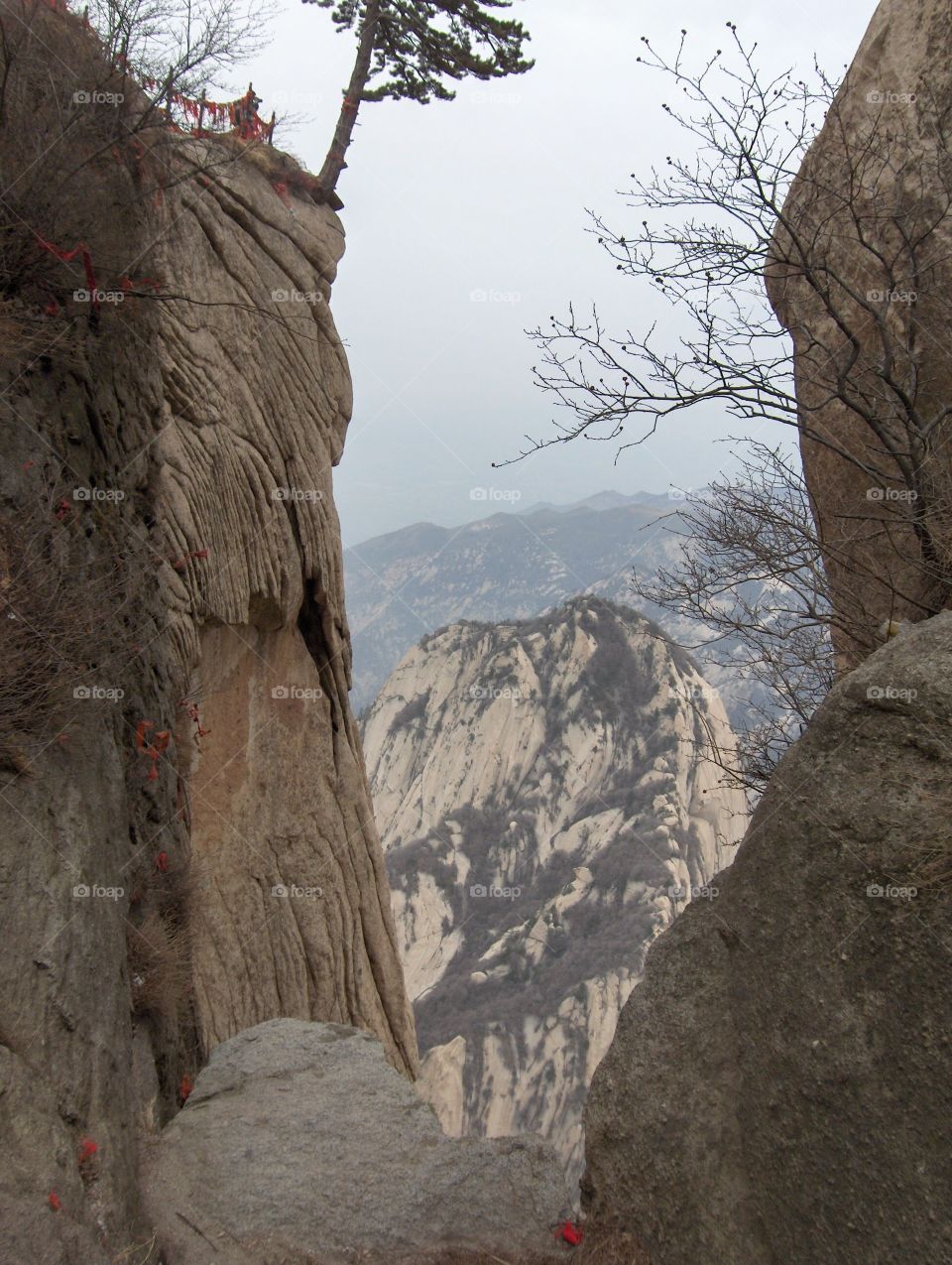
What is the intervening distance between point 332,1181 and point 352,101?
13.9m

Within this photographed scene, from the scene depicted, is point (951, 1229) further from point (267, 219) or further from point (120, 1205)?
point (267, 219)

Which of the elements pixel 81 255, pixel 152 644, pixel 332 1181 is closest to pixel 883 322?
pixel 81 255

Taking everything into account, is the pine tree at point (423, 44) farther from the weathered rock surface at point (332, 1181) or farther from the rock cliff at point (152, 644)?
the weathered rock surface at point (332, 1181)

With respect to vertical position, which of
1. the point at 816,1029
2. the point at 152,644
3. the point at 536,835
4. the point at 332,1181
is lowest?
the point at 536,835

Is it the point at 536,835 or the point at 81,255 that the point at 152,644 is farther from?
the point at 536,835

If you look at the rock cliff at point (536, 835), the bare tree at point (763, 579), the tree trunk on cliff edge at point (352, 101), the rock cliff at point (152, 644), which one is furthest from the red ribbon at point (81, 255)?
the rock cliff at point (536, 835)

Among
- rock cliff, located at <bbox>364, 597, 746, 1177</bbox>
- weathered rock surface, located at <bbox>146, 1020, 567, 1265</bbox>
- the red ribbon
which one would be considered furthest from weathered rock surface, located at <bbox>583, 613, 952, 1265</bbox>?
rock cliff, located at <bbox>364, 597, 746, 1177</bbox>

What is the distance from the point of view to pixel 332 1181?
4.67 metres

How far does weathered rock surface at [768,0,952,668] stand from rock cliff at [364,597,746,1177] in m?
24.9

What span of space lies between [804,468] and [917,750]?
4.72 m

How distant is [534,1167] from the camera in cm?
447

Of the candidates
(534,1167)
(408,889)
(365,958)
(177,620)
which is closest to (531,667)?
(408,889)

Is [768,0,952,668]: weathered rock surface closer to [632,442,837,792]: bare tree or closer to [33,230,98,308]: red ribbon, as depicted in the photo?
[632,442,837,792]: bare tree

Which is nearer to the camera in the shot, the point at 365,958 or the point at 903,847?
the point at 903,847
